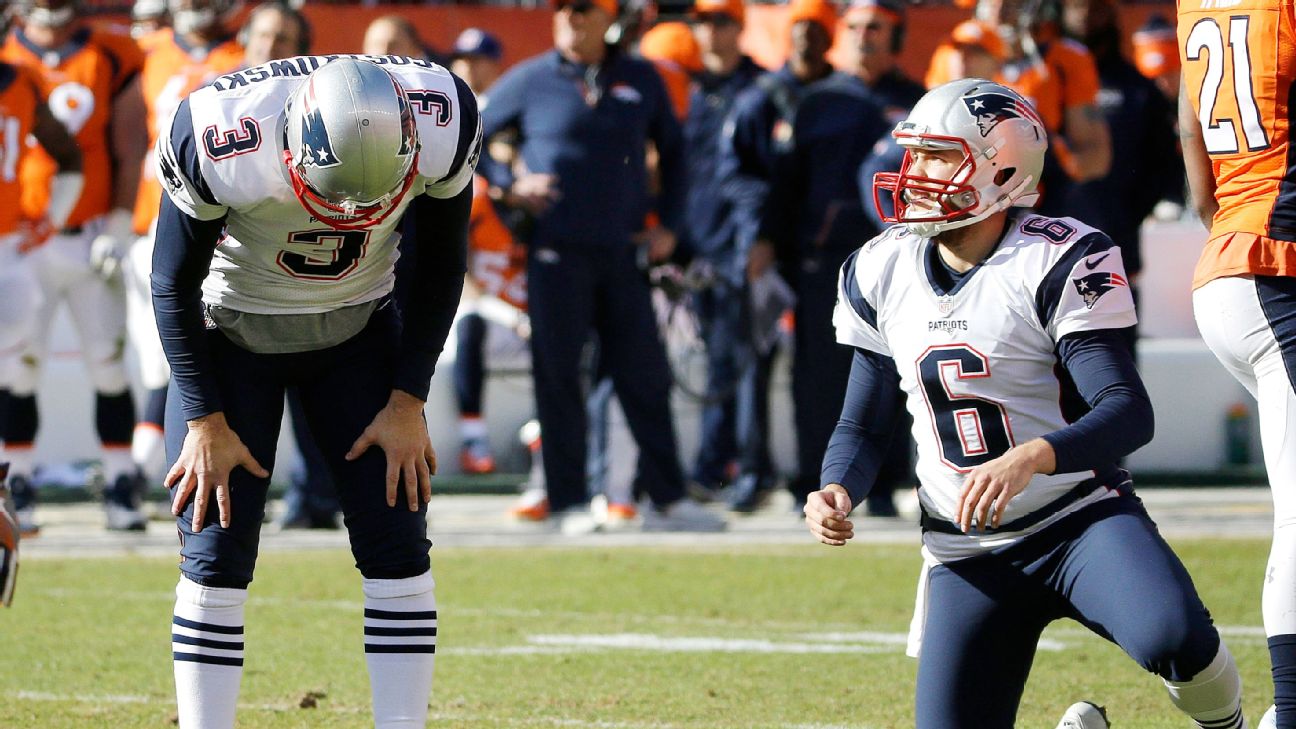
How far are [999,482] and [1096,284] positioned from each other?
0.51 m

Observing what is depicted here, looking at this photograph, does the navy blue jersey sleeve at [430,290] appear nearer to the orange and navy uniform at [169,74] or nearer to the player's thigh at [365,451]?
the player's thigh at [365,451]

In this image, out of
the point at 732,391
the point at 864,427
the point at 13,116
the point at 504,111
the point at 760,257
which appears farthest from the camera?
the point at 732,391

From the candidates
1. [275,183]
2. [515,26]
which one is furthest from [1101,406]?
[515,26]

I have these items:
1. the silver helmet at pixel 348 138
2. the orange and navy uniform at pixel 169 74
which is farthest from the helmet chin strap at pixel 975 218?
the orange and navy uniform at pixel 169 74

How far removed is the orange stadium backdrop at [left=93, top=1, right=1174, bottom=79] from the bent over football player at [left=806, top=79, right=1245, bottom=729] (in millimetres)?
10146

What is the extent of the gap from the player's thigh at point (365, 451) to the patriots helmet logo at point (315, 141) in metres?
0.65

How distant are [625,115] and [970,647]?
5.54 m

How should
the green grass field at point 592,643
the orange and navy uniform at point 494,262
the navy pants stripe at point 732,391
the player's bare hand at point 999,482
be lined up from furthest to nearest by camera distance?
the orange and navy uniform at point 494,262 → the navy pants stripe at point 732,391 → the green grass field at point 592,643 → the player's bare hand at point 999,482

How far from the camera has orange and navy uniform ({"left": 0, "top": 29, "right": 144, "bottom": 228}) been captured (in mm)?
9578

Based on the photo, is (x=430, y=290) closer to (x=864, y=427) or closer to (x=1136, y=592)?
(x=864, y=427)

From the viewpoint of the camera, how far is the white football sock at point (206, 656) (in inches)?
166

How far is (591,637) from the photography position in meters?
6.60

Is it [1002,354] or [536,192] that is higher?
[1002,354]

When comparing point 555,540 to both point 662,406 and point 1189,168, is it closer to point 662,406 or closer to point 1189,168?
point 662,406
